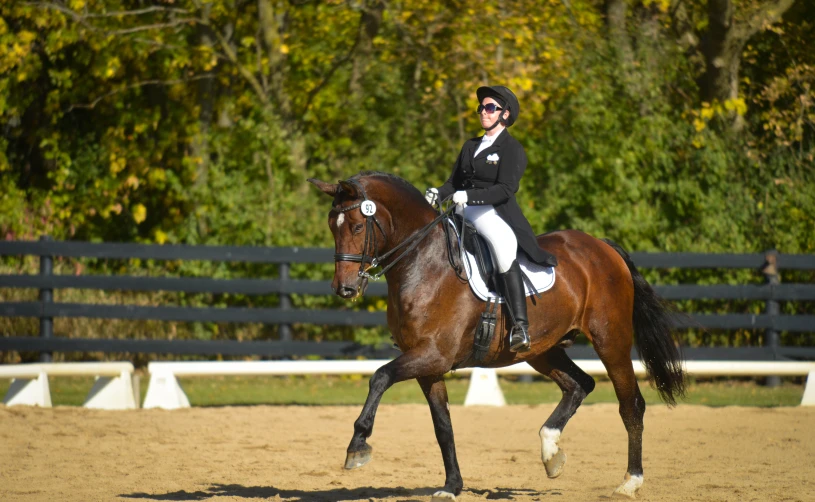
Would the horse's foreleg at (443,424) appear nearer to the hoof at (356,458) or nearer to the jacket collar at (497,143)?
the hoof at (356,458)

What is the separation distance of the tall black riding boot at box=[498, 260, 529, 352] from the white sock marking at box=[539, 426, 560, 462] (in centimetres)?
68

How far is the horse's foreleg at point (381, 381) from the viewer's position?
5.34 metres

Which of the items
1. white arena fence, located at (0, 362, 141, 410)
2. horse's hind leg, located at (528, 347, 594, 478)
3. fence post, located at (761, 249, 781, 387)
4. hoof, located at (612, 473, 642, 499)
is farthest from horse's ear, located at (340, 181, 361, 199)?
fence post, located at (761, 249, 781, 387)

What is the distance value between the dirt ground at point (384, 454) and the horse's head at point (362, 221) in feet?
4.97

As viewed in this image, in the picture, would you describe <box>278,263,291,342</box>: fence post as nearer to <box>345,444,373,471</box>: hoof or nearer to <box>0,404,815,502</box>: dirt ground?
<box>0,404,815,502</box>: dirt ground

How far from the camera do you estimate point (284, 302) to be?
12117 mm

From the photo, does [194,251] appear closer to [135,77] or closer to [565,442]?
[135,77]

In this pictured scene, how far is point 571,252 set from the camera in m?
6.78

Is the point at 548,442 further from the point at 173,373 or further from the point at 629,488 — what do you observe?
the point at 173,373

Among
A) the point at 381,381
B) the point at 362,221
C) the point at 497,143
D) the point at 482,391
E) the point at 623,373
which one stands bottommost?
the point at 482,391

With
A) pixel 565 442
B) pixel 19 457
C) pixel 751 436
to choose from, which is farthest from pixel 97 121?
pixel 751 436

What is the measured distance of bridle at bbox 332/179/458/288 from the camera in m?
5.62

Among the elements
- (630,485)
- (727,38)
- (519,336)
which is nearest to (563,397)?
(630,485)

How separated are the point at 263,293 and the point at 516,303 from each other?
257 inches
